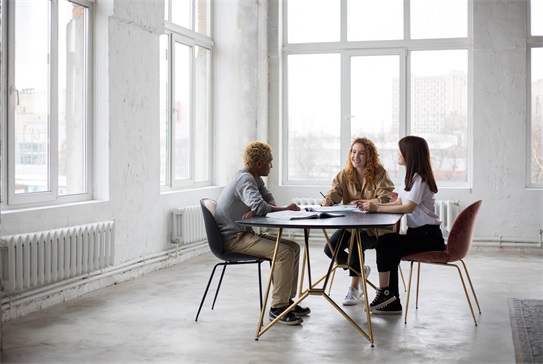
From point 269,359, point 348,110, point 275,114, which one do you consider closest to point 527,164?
point 348,110

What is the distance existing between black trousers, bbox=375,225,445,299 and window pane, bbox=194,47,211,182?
4164 mm

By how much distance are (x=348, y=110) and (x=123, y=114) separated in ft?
12.6

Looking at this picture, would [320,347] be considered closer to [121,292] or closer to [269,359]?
[269,359]

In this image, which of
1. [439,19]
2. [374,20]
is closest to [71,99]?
[374,20]

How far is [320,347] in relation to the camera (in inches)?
173

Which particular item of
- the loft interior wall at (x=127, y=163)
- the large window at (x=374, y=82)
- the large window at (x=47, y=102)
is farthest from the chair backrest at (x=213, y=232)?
the large window at (x=374, y=82)

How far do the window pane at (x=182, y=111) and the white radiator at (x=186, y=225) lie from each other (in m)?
0.60

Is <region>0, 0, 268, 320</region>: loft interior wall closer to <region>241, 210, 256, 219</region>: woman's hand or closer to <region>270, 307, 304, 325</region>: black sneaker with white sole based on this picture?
<region>241, 210, 256, 219</region>: woman's hand

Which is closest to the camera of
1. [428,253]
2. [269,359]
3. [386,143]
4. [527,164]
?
[269,359]

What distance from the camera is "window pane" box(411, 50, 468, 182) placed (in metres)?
9.29

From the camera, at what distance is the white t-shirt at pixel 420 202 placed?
507 cm

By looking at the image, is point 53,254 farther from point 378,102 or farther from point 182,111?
point 378,102

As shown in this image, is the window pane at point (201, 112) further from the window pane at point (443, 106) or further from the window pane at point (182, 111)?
the window pane at point (443, 106)

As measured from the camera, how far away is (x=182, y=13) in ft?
27.8
